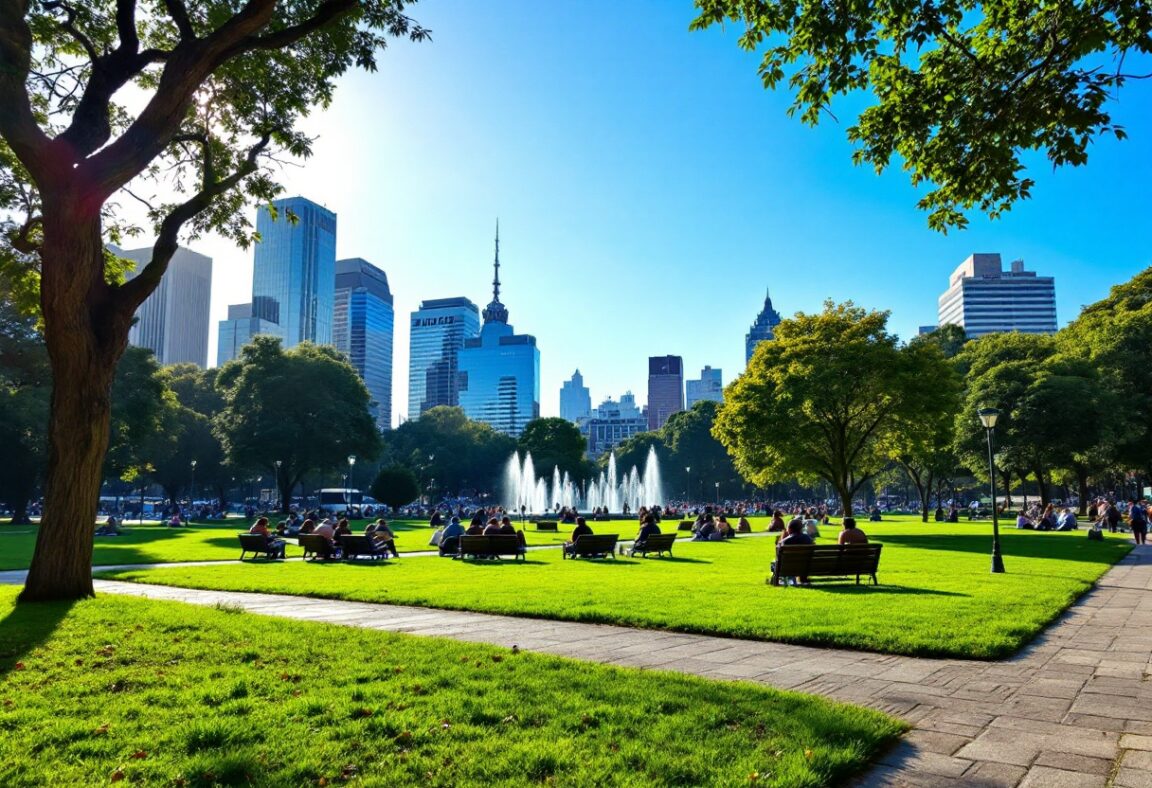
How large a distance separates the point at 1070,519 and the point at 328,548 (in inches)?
1383

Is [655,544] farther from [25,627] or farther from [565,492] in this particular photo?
[565,492]

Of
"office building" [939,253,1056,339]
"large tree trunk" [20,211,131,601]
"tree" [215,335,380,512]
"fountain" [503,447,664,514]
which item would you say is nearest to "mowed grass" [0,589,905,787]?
"large tree trunk" [20,211,131,601]

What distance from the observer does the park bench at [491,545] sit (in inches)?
845

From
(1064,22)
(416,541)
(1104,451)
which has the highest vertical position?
(1064,22)

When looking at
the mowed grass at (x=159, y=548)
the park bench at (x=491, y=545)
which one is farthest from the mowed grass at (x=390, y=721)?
the mowed grass at (x=159, y=548)

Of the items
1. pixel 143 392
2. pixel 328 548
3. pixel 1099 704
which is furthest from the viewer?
pixel 143 392

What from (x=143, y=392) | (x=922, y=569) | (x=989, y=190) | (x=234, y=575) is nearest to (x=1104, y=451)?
(x=922, y=569)

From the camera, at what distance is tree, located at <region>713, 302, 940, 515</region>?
1351 inches

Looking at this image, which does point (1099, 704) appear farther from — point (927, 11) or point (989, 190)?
point (927, 11)

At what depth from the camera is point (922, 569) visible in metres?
17.7

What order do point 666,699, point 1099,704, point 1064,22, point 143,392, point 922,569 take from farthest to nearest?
1. point 143,392
2. point 922,569
3. point 1064,22
4. point 1099,704
5. point 666,699

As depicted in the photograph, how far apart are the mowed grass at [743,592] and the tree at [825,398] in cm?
1254

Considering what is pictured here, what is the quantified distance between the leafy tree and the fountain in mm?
958

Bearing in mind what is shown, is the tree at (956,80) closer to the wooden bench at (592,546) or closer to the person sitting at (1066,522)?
the wooden bench at (592,546)
